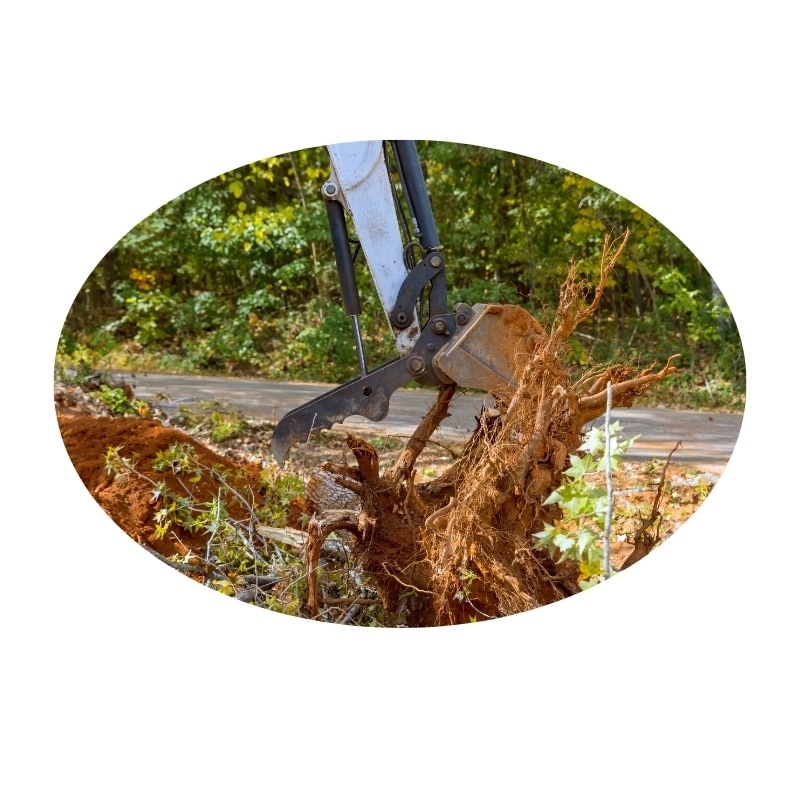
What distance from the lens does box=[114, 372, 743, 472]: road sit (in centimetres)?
496

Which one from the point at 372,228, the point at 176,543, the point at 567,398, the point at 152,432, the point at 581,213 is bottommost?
the point at 176,543

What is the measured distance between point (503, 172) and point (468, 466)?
16.9 ft

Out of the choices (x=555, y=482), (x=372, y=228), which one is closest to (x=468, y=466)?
A: (x=555, y=482)

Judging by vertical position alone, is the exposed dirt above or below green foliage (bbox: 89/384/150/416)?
below

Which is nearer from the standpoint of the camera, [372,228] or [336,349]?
[372,228]

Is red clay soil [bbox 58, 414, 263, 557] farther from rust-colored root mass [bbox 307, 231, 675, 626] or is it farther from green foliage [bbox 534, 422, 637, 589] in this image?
green foliage [bbox 534, 422, 637, 589]

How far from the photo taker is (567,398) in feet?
9.64

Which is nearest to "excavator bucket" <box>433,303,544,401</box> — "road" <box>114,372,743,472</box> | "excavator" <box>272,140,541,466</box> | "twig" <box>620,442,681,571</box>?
"excavator" <box>272,140,541,466</box>

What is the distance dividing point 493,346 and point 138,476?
1.84m

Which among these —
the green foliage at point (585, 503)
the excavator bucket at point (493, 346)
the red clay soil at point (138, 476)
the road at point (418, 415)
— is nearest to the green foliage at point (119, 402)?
the road at point (418, 415)

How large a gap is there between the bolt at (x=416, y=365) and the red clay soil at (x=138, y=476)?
→ 1.11 meters

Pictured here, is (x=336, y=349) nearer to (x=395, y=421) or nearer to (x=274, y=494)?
(x=395, y=421)

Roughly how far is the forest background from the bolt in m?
3.32

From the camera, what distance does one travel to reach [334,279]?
345 inches
